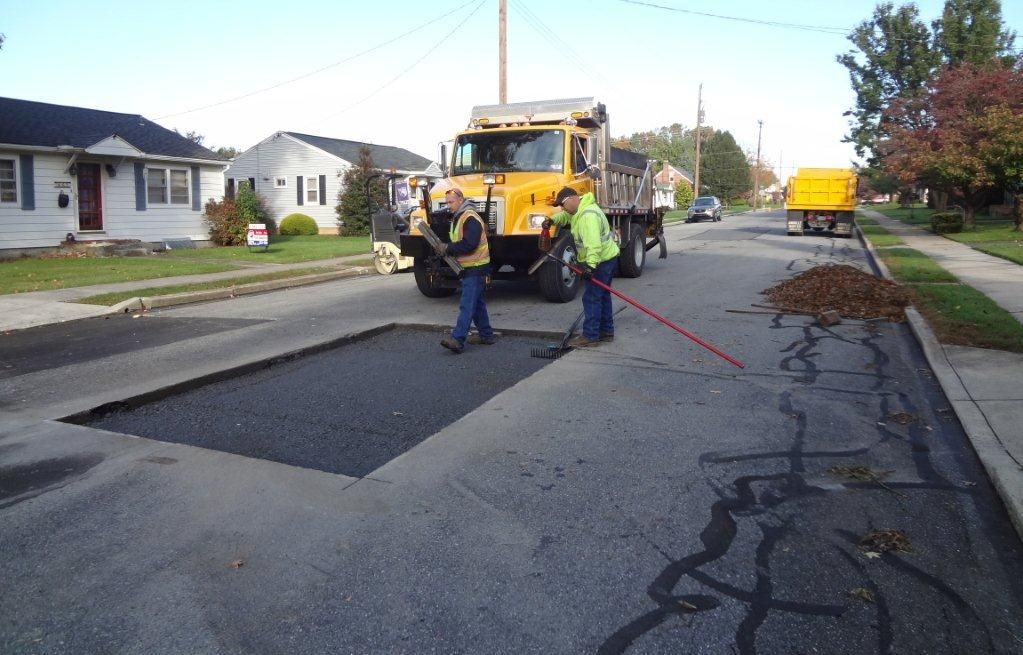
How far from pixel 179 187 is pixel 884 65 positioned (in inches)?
1439

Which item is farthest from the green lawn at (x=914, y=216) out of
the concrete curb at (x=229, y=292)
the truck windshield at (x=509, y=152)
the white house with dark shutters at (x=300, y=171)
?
the truck windshield at (x=509, y=152)

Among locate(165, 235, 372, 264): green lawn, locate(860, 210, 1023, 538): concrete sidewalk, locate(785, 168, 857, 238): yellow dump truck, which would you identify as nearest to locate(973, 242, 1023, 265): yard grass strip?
locate(860, 210, 1023, 538): concrete sidewalk

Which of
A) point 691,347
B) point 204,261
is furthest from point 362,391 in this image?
point 204,261

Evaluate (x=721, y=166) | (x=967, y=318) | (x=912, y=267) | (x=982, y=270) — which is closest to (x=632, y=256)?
(x=912, y=267)

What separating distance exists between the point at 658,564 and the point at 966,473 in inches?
100

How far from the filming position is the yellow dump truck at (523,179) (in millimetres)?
11633

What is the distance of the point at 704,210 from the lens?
48656 millimetres

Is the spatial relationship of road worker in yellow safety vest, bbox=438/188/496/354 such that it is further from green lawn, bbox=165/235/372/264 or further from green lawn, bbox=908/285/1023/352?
green lawn, bbox=165/235/372/264

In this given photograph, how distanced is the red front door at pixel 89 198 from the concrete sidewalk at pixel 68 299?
7.74 metres

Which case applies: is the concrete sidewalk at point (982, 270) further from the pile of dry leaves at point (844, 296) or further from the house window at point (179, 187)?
the house window at point (179, 187)

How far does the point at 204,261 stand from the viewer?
66.5 feet

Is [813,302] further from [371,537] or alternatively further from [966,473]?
[371,537]

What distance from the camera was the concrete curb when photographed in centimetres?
1266

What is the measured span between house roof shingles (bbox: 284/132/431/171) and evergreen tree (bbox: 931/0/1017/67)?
27515mm
